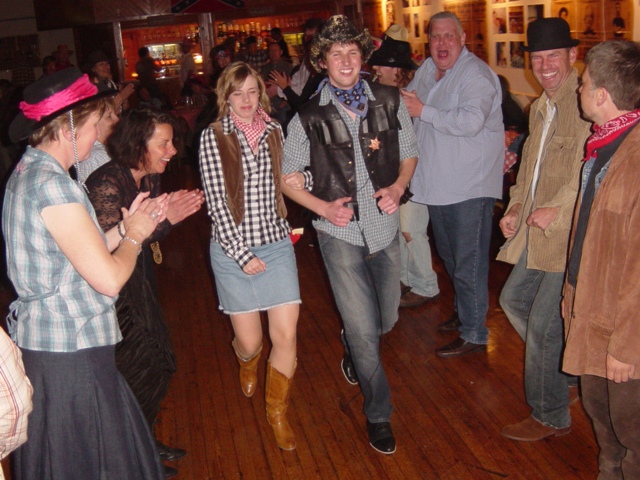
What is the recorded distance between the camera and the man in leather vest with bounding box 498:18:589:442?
2.91 m

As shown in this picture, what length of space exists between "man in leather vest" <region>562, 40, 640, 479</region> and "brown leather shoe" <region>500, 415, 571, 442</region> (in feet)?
1.99

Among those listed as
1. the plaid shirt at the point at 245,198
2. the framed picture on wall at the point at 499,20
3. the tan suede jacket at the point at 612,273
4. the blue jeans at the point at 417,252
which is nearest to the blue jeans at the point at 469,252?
the blue jeans at the point at 417,252

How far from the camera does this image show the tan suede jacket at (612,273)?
2.21 meters

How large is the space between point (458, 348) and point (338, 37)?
78.9 inches

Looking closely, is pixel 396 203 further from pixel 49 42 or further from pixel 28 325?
pixel 49 42

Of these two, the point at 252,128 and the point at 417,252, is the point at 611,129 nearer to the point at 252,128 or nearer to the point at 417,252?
the point at 252,128

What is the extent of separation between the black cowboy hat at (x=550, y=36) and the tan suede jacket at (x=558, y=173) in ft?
0.49

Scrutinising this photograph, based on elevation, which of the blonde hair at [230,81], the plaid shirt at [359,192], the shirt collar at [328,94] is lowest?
the plaid shirt at [359,192]

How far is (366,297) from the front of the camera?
3080 mm

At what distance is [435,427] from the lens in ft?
10.9

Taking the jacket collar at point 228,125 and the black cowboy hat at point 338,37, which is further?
the jacket collar at point 228,125

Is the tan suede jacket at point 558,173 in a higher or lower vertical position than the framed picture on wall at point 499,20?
lower

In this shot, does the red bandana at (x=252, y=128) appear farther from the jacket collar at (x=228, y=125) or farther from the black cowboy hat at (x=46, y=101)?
the black cowboy hat at (x=46, y=101)

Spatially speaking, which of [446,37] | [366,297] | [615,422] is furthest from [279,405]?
[446,37]
